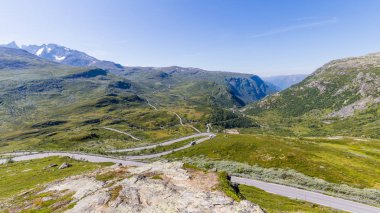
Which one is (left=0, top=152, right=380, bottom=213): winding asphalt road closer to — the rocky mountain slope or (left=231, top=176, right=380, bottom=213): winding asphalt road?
(left=231, top=176, right=380, bottom=213): winding asphalt road

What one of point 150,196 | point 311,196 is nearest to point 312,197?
point 311,196

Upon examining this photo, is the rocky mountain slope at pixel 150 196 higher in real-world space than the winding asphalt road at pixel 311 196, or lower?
higher

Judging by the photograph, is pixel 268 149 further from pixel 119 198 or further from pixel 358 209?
pixel 119 198

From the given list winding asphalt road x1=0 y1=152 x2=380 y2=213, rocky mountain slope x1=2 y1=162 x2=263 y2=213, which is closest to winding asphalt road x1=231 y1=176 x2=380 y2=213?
Answer: winding asphalt road x1=0 y1=152 x2=380 y2=213

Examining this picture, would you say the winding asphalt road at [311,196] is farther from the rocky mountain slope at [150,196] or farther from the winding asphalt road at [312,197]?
the rocky mountain slope at [150,196]

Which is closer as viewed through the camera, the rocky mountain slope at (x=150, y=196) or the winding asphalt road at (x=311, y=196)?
the rocky mountain slope at (x=150, y=196)

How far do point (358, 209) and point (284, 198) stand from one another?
585 inches

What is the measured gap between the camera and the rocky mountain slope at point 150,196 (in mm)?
28688

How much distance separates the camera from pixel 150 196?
31.4 m

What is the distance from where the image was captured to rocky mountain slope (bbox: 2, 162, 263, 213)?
28.7 m

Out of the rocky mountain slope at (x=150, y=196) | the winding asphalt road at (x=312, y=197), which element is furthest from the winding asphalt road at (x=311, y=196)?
the rocky mountain slope at (x=150, y=196)

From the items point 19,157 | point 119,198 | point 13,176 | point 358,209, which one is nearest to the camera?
point 119,198

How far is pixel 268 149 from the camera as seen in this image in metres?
104

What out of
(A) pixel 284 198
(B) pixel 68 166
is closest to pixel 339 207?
(A) pixel 284 198
